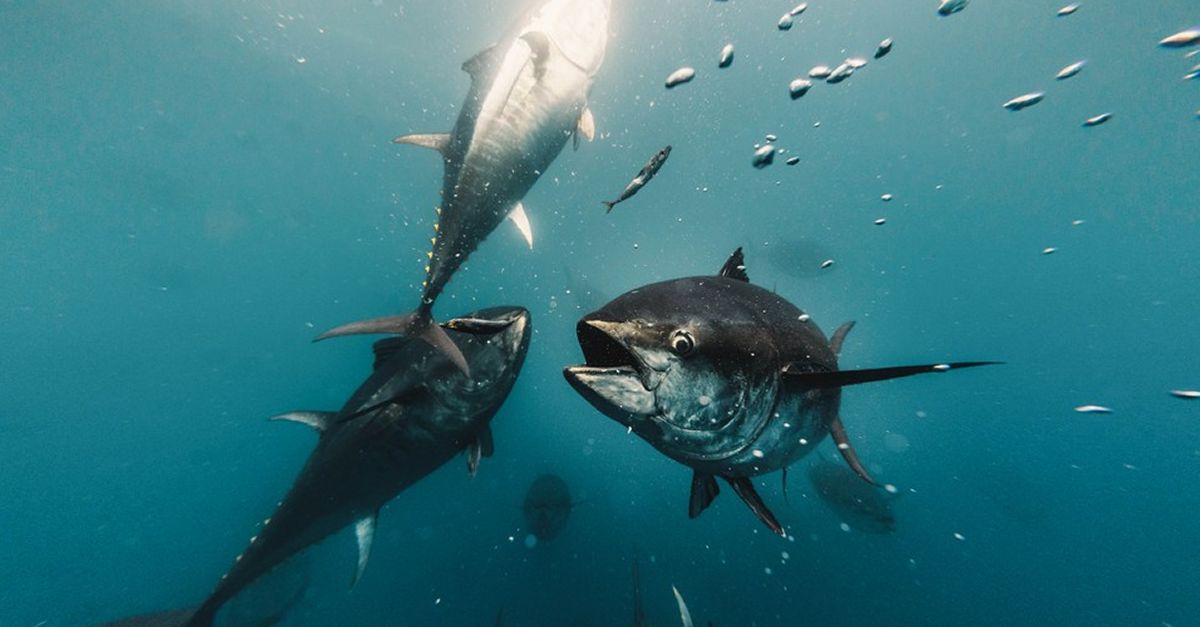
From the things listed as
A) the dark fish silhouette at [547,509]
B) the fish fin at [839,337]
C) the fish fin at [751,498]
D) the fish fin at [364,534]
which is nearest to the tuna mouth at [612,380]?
the fish fin at [751,498]

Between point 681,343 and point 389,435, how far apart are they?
3.21 meters

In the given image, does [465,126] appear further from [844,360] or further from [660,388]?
[844,360]

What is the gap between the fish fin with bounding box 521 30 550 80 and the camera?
291 cm

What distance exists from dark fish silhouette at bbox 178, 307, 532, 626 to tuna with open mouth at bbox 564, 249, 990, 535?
5.76ft

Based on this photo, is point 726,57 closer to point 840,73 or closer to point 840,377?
point 840,73

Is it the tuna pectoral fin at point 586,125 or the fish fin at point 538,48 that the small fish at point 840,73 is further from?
the fish fin at point 538,48

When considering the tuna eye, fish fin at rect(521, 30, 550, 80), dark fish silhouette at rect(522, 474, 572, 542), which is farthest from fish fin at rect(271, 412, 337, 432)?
dark fish silhouette at rect(522, 474, 572, 542)

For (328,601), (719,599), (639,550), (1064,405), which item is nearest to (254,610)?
(328,601)

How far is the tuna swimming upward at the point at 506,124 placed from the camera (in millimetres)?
3055

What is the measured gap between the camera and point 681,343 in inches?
53.9

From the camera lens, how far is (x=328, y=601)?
17.0m

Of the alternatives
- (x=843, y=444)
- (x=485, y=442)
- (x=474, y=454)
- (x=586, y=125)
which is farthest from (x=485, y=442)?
(x=586, y=125)

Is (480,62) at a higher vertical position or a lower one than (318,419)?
higher

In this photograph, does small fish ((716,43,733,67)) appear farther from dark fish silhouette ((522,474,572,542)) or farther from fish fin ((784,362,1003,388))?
dark fish silhouette ((522,474,572,542))
